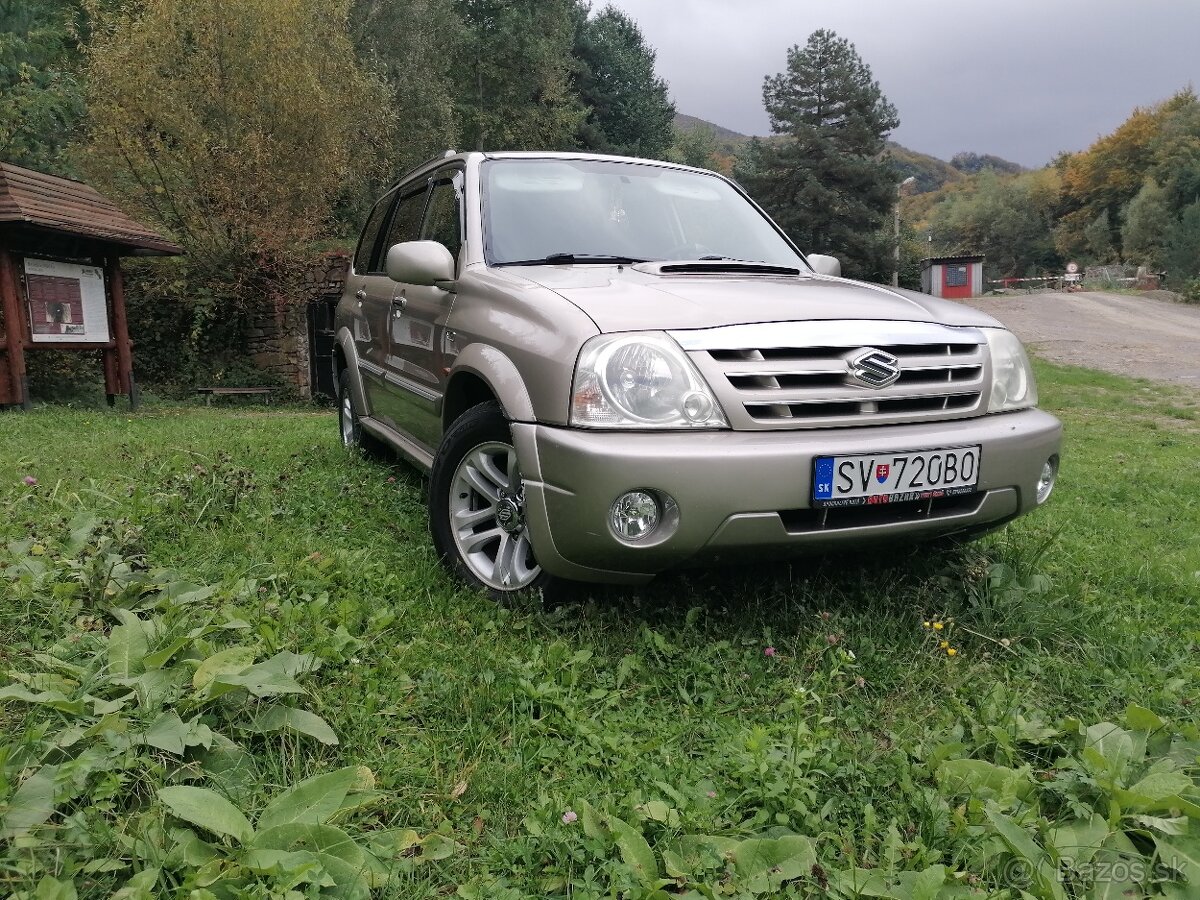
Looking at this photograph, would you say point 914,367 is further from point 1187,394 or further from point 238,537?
Answer: point 1187,394

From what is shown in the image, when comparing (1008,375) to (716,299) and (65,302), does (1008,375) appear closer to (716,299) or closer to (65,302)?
(716,299)

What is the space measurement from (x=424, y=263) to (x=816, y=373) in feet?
5.21

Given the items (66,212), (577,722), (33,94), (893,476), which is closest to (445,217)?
(893,476)

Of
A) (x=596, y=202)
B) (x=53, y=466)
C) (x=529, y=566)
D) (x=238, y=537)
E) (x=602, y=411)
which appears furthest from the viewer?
(x=53, y=466)

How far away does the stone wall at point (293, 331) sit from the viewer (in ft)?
51.0

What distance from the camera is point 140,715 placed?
1.89 metres

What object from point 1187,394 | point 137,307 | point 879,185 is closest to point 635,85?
point 879,185

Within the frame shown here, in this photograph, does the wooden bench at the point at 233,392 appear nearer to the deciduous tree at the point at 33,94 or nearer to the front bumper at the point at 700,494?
the deciduous tree at the point at 33,94

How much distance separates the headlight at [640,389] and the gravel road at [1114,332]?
12.3 metres

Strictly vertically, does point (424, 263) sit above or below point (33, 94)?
below

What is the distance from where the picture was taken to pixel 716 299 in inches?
105

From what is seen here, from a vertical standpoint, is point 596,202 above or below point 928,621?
above

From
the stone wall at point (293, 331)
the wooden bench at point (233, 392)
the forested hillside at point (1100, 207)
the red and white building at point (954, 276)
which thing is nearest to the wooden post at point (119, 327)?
the wooden bench at point (233, 392)

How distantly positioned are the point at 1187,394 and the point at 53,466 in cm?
1345
